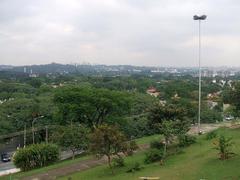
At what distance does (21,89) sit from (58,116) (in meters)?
71.1

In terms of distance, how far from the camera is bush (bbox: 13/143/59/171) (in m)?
28.6

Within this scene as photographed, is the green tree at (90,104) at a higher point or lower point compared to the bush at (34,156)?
higher

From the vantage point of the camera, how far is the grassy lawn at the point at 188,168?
1825cm

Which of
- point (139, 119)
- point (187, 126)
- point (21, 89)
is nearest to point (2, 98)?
point (21, 89)

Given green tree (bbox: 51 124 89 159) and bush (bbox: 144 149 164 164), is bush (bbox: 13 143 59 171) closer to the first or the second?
green tree (bbox: 51 124 89 159)

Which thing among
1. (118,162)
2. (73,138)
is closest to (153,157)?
(118,162)

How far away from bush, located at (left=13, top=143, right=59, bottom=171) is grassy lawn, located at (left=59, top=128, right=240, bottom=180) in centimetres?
602

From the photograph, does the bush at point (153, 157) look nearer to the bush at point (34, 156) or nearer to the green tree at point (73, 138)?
the green tree at point (73, 138)

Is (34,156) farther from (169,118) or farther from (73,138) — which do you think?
(169,118)

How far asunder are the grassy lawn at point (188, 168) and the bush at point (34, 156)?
6.02 meters

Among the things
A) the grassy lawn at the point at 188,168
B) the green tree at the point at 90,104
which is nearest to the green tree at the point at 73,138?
the grassy lawn at the point at 188,168

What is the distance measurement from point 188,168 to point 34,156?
13.0 metres

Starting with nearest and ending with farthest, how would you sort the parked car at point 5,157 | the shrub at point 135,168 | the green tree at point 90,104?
the shrub at point 135,168 → the green tree at point 90,104 → the parked car at point 5,157

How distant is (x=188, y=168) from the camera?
1977cm
